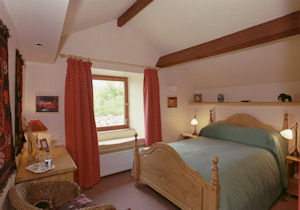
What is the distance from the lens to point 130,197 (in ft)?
8.36

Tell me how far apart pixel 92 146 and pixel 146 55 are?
2.17 meters

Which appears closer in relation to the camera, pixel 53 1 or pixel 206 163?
pixel 53 1

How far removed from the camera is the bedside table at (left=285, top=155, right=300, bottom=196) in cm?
250

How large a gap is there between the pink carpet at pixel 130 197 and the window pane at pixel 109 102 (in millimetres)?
1346

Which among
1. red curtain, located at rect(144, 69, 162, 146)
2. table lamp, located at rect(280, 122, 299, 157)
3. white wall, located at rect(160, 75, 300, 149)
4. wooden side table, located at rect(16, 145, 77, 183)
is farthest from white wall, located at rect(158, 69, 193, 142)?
wooden side table, located at rect(16, 145, 77, 183)

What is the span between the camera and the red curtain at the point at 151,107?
3.60 meters

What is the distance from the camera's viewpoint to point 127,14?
2896 mm

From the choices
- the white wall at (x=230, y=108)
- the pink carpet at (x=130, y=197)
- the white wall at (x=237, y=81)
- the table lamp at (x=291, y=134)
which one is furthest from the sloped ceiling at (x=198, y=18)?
the pink carpet at (x=130, y=197)

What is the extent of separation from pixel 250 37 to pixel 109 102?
297cm

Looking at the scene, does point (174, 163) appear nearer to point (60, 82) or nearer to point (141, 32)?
point (60, 82)

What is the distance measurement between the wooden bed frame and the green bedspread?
0.11 metres

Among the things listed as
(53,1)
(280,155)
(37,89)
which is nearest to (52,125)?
(37,89)

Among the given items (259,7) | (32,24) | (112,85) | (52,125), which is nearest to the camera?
(32,24)

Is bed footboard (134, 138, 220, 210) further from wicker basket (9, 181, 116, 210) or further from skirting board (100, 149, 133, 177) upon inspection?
wicker basket (9, 181, 116, 210)
